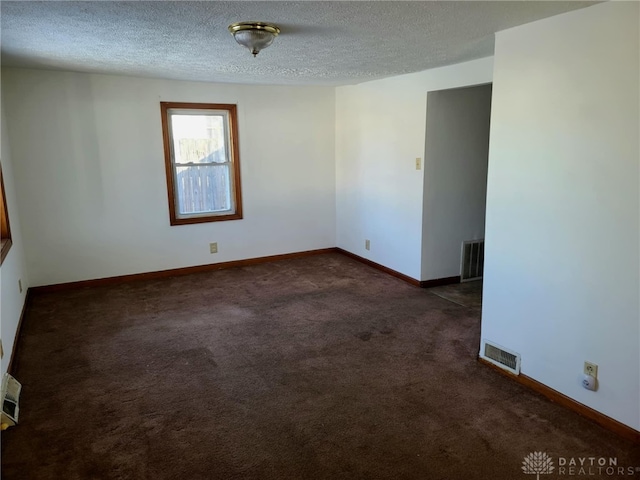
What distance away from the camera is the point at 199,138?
202 inches

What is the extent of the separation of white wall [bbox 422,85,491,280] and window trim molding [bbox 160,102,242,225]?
2218 mm

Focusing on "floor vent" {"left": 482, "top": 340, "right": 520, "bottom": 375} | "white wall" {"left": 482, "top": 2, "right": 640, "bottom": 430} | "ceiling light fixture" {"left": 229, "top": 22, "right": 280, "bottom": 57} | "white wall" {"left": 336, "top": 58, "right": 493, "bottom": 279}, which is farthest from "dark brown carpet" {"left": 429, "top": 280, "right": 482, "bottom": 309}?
"ceiling light fixture" {"left": 229, "top": 22, "right": 280, "bottom": 57}

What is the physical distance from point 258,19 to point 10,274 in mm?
2669

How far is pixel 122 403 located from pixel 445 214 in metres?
3.35

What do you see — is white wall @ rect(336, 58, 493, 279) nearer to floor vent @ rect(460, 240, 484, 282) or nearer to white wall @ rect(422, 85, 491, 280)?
white wall @ rect(422, 85, 491, 280)

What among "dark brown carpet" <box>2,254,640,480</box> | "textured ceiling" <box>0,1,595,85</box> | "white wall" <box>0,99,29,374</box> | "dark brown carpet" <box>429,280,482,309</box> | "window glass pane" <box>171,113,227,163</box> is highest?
"textured ceiling" <box>0,1,595,85</box>

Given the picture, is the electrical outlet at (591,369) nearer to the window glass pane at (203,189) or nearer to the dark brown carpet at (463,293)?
the dark brown carpet at (463,293)

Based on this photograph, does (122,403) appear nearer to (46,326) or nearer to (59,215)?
(46,326)

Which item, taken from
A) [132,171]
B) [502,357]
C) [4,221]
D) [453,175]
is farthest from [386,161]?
[4,221]

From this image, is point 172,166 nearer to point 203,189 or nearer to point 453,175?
point 203,189

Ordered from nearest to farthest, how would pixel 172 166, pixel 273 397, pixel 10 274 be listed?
pixel 273 397, pixel 10 274, pixel 172 166

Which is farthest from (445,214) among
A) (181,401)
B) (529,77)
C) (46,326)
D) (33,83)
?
(33,83)

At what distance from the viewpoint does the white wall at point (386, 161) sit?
431cm

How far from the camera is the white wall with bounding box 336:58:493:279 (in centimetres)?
431
